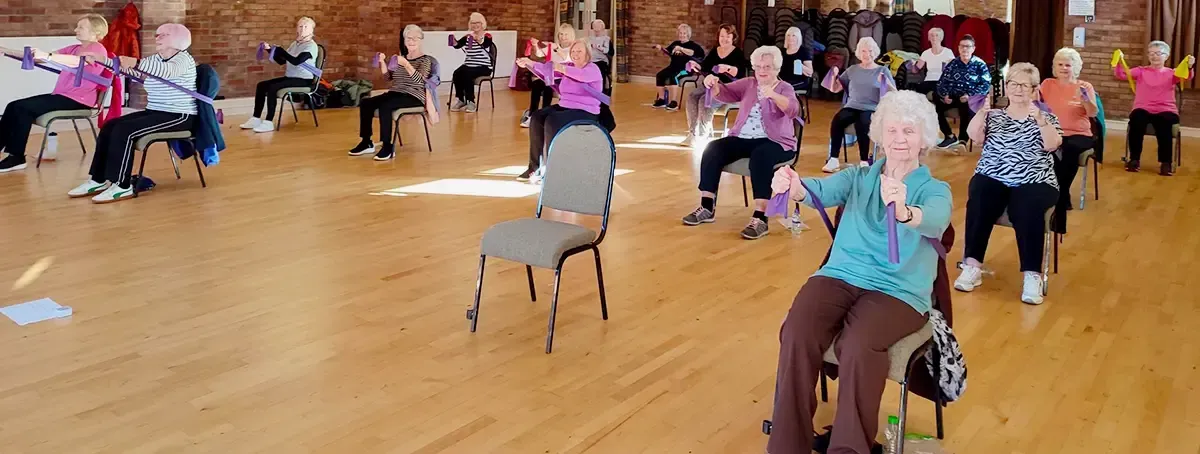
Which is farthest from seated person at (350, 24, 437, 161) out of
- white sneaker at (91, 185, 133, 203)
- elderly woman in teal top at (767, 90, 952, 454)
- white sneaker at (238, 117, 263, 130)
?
elderly woman in teal top at (767, 90, 952, 454)

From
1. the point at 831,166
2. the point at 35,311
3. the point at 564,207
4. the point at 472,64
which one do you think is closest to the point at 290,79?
the point at 472,64

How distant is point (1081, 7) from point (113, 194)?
9765mm

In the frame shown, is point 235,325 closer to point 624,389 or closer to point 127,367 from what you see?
point 127,367

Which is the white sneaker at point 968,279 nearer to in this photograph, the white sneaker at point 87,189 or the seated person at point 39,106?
the white sneaker at point 87,189

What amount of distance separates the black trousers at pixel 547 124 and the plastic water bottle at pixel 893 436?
434 cm

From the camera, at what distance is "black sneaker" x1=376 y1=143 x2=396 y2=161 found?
28.7ft

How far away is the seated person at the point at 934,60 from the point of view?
33.8ft

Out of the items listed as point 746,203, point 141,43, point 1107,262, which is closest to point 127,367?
point 746,203

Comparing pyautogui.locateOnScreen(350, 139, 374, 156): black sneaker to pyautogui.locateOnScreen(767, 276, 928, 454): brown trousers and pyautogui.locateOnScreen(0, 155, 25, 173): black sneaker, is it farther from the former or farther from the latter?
pyautogui.locateOnScreen(767, 276, 928, 454): brown trousers

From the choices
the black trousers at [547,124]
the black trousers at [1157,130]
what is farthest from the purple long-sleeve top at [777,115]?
the black trousers at [1157,130]

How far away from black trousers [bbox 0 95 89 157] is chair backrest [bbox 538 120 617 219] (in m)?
4.95

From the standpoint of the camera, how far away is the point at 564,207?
455 centimetres

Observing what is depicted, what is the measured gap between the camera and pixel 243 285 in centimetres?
504

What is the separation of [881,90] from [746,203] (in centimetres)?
195
